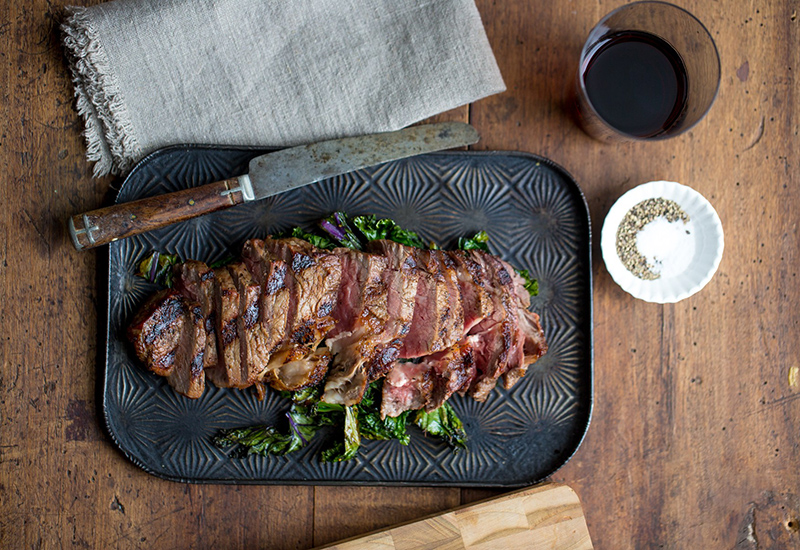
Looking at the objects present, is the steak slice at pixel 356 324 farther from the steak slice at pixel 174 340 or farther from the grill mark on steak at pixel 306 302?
the steak slice at pixel 174 340

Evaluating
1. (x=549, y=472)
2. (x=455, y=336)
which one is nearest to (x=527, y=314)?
(x=455, y=336)

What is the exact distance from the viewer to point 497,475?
114 inches

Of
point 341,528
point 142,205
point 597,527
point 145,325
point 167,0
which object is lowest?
point 597,527

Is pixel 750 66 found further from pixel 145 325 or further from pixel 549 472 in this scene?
pixel 145 325

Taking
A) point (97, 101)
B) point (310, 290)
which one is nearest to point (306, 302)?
point (310, 290)

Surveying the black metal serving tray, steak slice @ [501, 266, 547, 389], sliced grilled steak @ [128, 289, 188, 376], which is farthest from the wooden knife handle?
steak slice @ [501, 266, 547, 389]

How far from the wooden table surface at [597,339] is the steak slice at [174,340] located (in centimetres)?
40

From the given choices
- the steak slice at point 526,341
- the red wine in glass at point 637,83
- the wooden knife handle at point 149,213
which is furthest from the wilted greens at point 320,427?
the red wine in glass at point 637,83

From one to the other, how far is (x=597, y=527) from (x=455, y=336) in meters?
1.26

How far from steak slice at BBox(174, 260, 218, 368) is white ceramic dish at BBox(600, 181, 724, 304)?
1.76 metres

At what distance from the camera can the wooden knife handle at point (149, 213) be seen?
2.52 m

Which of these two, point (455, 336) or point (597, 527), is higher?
point (455, 336)

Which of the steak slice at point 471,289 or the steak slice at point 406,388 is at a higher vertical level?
the steak slice at point 471,289

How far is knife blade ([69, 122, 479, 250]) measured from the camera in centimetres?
254
